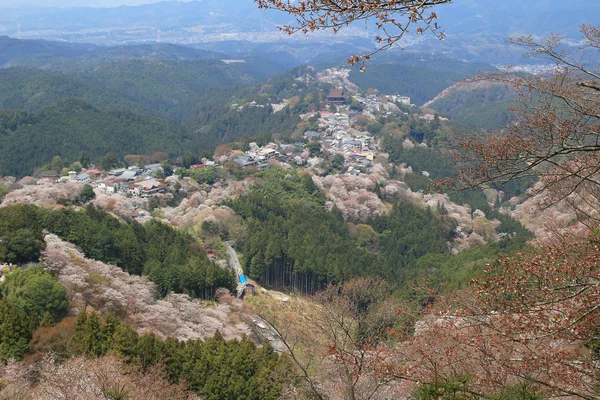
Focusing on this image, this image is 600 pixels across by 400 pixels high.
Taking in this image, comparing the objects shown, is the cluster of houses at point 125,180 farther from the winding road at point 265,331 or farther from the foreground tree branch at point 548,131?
the foreground tree branch at point 548,131

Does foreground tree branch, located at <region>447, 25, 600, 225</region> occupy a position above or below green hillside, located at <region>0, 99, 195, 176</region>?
above

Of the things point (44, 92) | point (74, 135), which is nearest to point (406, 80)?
point (44, 92)

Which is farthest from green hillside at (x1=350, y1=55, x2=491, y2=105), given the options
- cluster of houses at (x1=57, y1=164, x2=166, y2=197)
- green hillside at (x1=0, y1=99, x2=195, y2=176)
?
cluster of houses at (x1=57, y1=164, x2=166, y2=197)

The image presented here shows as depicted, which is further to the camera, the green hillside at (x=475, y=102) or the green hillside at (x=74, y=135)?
the green hillside at (x=475, y=102)

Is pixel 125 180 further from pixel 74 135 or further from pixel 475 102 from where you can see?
pixel 475 102

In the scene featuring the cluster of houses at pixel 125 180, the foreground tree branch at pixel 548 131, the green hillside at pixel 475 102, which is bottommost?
the green hillside at pixel 475 102

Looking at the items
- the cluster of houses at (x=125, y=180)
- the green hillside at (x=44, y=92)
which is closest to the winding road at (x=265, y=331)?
the cluster of houses at (x=125, y=180)

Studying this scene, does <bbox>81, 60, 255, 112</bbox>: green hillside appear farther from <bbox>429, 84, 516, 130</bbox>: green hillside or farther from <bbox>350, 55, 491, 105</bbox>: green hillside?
<bbox>429, 84, 516, 130</bbox>: green hillside

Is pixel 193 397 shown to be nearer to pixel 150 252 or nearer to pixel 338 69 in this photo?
pixel 150 252

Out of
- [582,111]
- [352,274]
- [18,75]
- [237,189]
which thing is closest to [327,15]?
[582,111]

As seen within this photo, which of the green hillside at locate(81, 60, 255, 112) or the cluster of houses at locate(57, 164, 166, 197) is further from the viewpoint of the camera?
the green hillside at locate(81, 60, 255, 112)

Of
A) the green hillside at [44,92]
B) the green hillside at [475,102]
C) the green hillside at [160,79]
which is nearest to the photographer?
the green hillside at [44,92]
